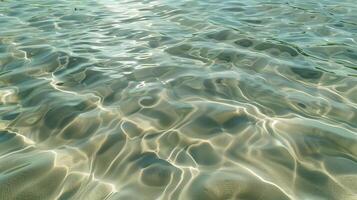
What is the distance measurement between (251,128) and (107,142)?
1.34 meters

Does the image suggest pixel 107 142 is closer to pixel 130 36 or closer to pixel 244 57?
pixel 244 57

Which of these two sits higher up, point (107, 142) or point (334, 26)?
point (107, 142)

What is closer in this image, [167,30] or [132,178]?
[132,178]

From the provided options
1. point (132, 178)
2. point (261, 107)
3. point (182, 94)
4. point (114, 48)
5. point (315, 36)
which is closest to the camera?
point (132, 178)

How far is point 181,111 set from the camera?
368 centimetres

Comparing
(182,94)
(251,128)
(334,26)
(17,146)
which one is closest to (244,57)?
(182,94)

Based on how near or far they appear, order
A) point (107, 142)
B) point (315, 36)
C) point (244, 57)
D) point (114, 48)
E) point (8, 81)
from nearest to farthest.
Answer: point (107, 142)
point (8, 81)
point (244, 57)
point (114, 48)
point (315, 36)

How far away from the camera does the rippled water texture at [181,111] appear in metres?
2.74

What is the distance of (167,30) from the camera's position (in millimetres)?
6562

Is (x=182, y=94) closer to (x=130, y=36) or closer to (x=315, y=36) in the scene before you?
(x=130, y=36)

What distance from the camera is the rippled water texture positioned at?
2736 millimetres

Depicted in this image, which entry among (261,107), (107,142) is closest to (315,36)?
(261,107)

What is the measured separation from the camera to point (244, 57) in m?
5.07

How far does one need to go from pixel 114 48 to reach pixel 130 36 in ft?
2.18
